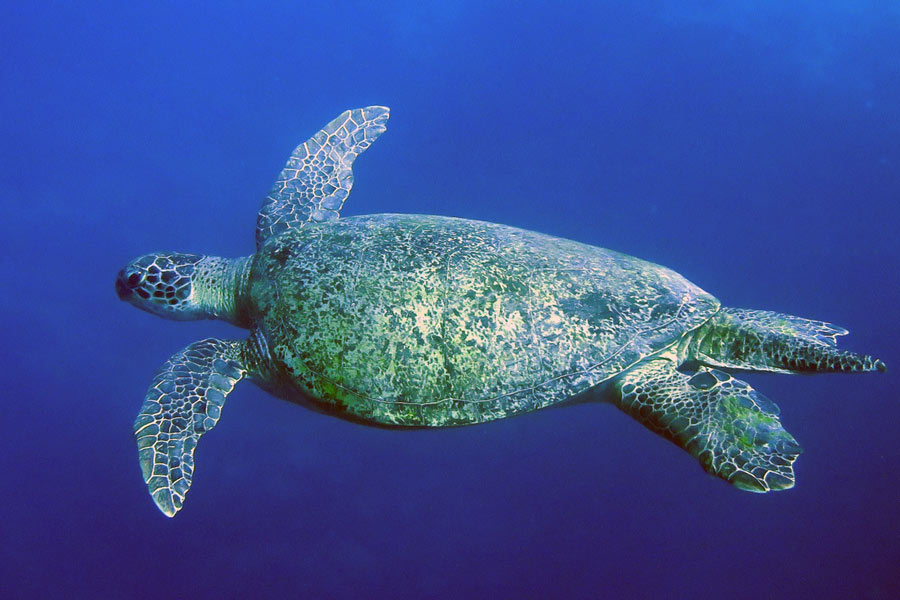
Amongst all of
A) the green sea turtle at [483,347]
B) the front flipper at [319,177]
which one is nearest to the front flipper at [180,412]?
the green sea turtle at [483,347]

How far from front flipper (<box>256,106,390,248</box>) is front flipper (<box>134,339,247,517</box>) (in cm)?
129

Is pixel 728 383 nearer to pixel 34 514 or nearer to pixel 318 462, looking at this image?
pixel 318 462

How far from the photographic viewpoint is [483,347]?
3041 mm

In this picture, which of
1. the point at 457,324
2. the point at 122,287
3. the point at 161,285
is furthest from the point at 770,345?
the point at 122,287

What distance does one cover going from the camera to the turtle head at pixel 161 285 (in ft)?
13.7

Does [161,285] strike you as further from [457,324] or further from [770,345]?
[770,345]

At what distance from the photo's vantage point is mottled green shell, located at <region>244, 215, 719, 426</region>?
3031 mm

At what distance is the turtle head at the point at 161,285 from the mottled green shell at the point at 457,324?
3.91 feet

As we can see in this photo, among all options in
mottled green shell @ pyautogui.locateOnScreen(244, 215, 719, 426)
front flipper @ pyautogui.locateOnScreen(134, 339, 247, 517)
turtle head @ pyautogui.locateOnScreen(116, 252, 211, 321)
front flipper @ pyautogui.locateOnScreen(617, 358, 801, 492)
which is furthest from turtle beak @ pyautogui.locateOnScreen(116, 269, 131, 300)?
front flipper @ pyautogui.locateOnScreen(617, 358, 801, 492)

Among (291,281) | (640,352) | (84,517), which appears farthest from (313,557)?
(640,352)

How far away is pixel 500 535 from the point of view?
7062 millimetres

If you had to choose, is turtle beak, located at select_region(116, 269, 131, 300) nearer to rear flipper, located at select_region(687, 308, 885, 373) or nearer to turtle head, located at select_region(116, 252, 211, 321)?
turtle head, located at select_region(116, 252, 211, 321)

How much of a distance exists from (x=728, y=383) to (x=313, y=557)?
6406mm

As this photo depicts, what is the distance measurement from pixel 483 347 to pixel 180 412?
2000 millimetres
